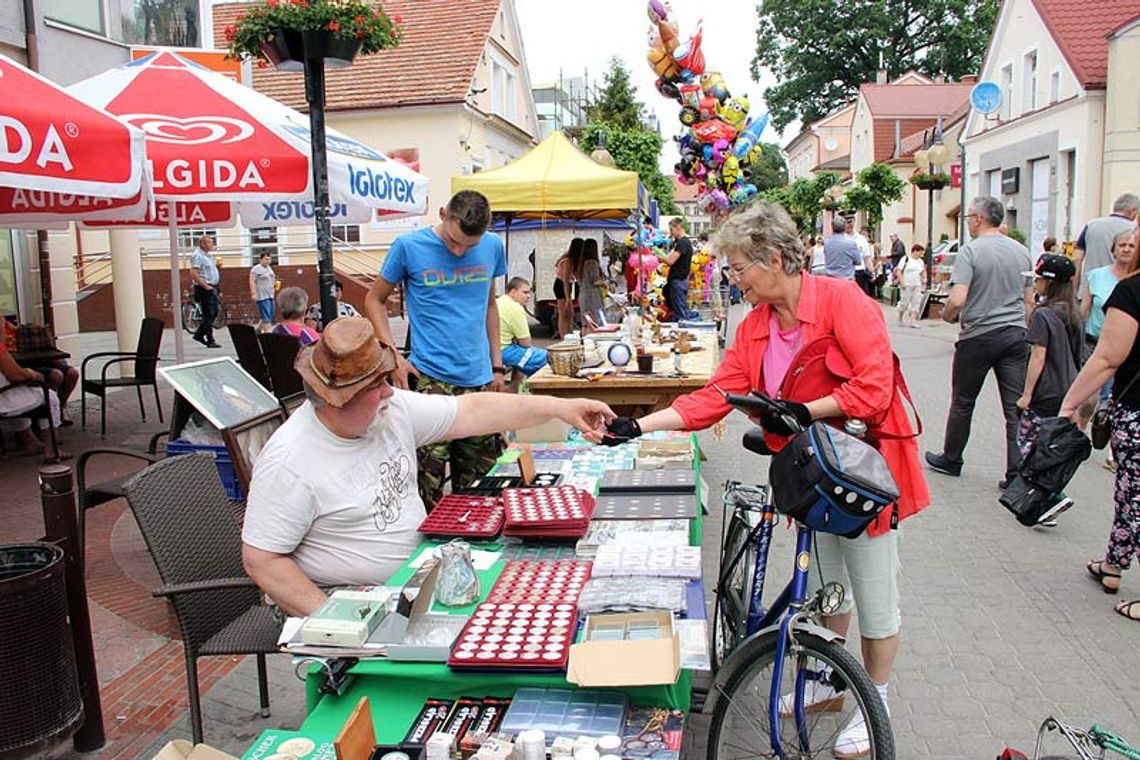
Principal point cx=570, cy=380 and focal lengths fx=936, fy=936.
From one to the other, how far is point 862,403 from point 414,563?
150 cm

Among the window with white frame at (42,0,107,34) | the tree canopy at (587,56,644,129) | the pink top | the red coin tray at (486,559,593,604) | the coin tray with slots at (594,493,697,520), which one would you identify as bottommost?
the red coin tray at (486,559,593,604)

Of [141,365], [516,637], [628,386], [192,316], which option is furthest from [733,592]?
[192,316]

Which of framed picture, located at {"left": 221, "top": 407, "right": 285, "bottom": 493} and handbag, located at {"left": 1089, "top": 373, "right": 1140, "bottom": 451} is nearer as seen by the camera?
framed picture, located at {"left": 221, "top": 407, "right": 285, "bottom": 493}

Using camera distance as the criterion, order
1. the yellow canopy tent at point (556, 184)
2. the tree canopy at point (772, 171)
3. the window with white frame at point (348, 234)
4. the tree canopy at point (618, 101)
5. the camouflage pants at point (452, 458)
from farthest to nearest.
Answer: the tree canopy at point (772, 171), the tree canopy at point (618, 101), the window with white frame at point (348, 234), the yellow canopy tent at point (556, 184), the camouflage pants at point (452, 458)

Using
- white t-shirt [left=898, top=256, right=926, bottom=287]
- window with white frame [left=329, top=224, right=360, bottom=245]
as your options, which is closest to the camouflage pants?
white t-shirt [left=898, top=256, right=926, bottom=287]

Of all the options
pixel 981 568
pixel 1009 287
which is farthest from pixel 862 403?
pixel 1009 287

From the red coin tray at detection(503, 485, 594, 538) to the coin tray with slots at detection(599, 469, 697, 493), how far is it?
284 mm

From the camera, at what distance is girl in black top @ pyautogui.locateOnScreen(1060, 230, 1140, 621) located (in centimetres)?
429

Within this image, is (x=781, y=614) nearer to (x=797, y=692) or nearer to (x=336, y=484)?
(x=797, y=692)

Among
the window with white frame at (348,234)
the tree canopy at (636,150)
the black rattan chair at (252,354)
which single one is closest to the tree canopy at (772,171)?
the tree canopy at (636,150)

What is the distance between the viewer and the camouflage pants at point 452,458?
493cm

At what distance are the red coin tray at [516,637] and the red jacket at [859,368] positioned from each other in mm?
1156

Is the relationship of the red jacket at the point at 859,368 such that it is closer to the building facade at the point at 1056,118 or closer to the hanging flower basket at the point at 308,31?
the hanging flower basket at the point at 308,31

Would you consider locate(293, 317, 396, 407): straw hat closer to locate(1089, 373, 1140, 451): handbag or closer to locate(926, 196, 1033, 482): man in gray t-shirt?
locate(1089, 373, 1140, 451): handbag
